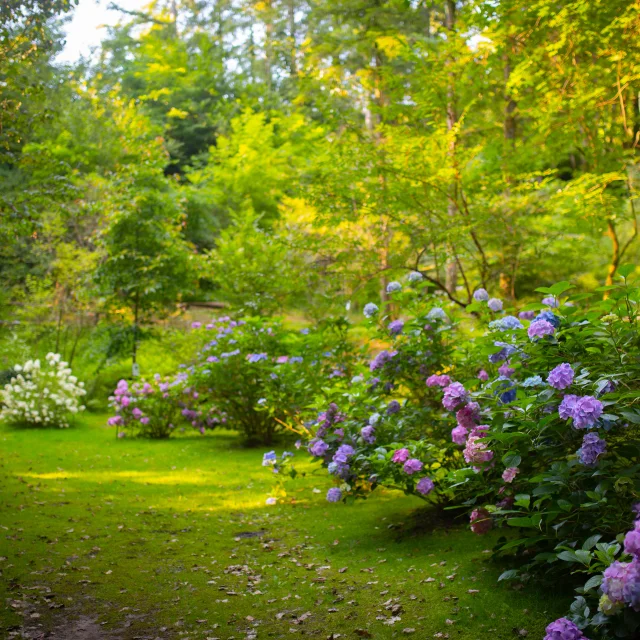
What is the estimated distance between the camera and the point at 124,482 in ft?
19.7

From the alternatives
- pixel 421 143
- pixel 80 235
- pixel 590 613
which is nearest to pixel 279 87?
pixel 80 235

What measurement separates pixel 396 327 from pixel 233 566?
168 cm

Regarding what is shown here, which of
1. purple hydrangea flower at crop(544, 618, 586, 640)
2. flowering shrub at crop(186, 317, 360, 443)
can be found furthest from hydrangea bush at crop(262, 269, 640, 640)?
flowering shrub at crop(186, 317, 360, 443)

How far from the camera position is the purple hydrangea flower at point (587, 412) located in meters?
2.31

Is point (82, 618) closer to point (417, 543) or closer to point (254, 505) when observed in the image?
point (417, 543)

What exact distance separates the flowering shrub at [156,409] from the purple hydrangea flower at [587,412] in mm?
6192

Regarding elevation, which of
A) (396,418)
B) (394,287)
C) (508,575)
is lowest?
(508,575)

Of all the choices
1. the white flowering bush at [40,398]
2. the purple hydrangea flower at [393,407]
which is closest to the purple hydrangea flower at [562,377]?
the purple hydrangea flower at [393,407]

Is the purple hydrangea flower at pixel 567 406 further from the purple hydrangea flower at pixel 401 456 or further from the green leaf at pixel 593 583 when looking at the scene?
the purple hydrangea flower at pixel 401 456

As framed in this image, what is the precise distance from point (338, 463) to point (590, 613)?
5.68 feet

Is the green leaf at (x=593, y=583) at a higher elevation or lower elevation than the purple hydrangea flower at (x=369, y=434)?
lower

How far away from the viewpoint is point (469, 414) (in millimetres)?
3113

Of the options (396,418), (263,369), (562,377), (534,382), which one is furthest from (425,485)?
(263,369)

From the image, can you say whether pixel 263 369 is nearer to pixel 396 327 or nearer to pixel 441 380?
pixel 396 327
